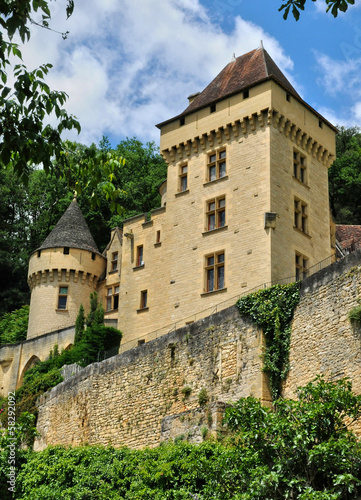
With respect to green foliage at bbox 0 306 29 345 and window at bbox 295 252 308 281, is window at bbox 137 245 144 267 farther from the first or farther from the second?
green foliage at bbox 0 306 29 345

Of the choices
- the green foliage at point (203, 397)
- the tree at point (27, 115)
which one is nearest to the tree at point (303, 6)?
the tree at point (27, 115)

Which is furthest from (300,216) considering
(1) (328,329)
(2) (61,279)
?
(2) (61,279)

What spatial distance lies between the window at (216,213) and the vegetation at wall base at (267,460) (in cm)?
1384

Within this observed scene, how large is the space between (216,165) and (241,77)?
437 cm

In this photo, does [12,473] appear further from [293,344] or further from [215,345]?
[293,344]

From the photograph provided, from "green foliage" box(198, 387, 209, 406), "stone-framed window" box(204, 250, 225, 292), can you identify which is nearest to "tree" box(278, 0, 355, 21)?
"green foliage" box(198, 387, 209, 406)

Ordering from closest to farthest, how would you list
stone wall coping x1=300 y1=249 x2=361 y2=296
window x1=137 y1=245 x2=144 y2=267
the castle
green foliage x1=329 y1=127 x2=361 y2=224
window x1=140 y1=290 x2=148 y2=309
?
stone wall coping x1=300 y1=249 x2=361 y2=296, the castle, window x1=140 y1=290 x2=148 y2=309, window x1=137 y1=245 x2=144 y2=267, green foliage x1=329 y1=127 x2=361 y2=224

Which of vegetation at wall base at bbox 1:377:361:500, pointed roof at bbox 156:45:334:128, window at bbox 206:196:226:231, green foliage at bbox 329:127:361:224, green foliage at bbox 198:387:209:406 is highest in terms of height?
green foliage at bbox 329:127:361:224

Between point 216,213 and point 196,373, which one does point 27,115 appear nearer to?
point 196,373

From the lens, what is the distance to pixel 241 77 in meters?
33.1

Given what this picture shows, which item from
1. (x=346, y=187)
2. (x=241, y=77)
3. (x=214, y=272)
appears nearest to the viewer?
(x=214, y=272)

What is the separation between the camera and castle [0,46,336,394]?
29.2 meters

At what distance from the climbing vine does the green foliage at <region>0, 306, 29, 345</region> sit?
28.8m

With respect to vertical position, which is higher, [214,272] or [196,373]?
[214,272]
